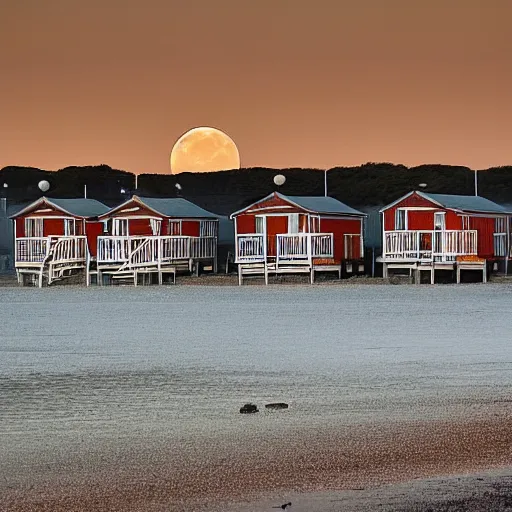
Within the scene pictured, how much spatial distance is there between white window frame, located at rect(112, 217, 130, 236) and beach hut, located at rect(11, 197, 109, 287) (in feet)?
3.86

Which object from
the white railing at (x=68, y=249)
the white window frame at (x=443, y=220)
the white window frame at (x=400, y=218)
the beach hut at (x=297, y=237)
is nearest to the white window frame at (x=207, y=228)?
the beach hut at (x=297, y=237)

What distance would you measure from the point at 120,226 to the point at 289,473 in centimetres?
3842

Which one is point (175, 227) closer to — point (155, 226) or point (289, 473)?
point (155, 226)

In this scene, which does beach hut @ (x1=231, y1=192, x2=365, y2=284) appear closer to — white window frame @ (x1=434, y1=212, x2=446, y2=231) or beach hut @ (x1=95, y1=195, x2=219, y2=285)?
beach hut @ (x1=95, y1=195, x2=219, y2=285)

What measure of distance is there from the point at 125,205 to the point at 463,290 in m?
17.3

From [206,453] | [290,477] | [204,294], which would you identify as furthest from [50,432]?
[204,294]

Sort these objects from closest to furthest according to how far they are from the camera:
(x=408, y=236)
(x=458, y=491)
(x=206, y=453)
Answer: (x=458, y=491) → (x=206, y=453) → (x=408, y=236)

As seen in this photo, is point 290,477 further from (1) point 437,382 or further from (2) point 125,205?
(2) point 125,205

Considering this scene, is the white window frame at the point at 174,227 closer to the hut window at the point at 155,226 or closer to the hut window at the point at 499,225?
the hut window at the point at 155,226

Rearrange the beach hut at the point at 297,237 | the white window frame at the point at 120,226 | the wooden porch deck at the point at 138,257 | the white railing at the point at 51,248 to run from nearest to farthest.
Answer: the beach hut at the point at 297,237 → the wooden porch deck at the point at 138,257 → the white railing at the point at 51,248 → the white window frame at the point at 120,226

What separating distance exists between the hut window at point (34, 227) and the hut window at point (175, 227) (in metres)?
6.23

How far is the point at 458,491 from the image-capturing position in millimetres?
8039

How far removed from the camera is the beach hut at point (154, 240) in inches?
1625

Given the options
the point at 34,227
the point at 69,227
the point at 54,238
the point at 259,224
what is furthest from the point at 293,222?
the point at 34,227
